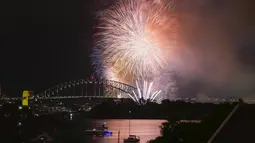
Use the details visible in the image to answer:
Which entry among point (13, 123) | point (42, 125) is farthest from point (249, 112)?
point (42, 125)

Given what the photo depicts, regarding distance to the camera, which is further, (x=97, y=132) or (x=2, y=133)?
(x=97, y=132)

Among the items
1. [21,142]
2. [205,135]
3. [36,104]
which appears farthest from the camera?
[36,104]

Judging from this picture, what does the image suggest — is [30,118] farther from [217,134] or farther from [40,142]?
[217,134]

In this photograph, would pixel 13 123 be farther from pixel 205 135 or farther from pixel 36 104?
pixel 36 104

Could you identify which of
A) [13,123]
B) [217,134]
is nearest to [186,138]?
[217,134]

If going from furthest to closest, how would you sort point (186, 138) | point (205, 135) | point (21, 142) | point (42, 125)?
point (42, 125)
point (21, 142)
point (186, 138)
point (205, 135)

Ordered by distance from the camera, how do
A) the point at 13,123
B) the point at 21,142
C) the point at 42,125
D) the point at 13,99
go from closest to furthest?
the point at 21,142 < the point at 13,123 < the point at 42,125 < the point at 13,99

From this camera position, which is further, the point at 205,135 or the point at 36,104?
the point at 36,104
